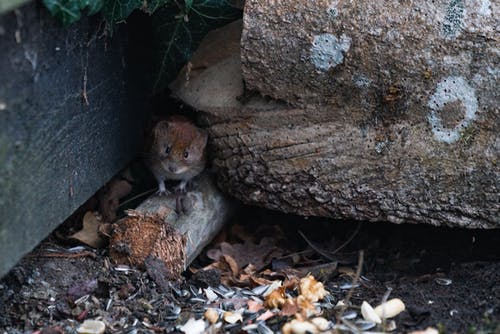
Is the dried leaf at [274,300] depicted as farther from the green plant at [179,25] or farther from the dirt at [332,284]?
the green plant at [179,25]

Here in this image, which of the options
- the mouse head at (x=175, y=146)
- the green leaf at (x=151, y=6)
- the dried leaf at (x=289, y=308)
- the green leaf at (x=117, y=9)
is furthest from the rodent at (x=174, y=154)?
the dried leaf at (x=289, y=308)

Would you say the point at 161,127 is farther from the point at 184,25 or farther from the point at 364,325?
the point at 364,325

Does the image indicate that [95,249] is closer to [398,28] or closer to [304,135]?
[304,135]

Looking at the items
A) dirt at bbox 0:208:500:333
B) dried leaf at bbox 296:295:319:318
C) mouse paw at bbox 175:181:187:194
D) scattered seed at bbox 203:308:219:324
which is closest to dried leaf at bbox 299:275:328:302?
dried leaf at bbox 296:295:319:318

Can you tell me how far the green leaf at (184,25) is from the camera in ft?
12.4

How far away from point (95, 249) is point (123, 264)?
0.73ft

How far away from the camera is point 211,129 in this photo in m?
4.11

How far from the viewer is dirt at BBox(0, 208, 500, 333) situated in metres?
3.33

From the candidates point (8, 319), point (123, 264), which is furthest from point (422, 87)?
point (8, 319)

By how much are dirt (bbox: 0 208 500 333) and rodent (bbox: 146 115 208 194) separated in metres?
0.51

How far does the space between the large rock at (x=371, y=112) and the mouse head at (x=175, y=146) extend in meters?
0.35

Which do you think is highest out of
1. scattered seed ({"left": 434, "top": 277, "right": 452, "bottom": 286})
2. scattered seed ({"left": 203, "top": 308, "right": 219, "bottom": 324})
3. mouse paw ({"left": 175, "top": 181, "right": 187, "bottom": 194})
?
mouse paw ({"left": 175, "top": 181, "right": 187, "bottom": 194})

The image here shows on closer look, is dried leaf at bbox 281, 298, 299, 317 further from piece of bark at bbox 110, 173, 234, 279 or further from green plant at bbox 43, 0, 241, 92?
green plant at bbox 43, 0, 241, 92

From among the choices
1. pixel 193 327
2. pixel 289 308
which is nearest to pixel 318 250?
pixel 289 308
